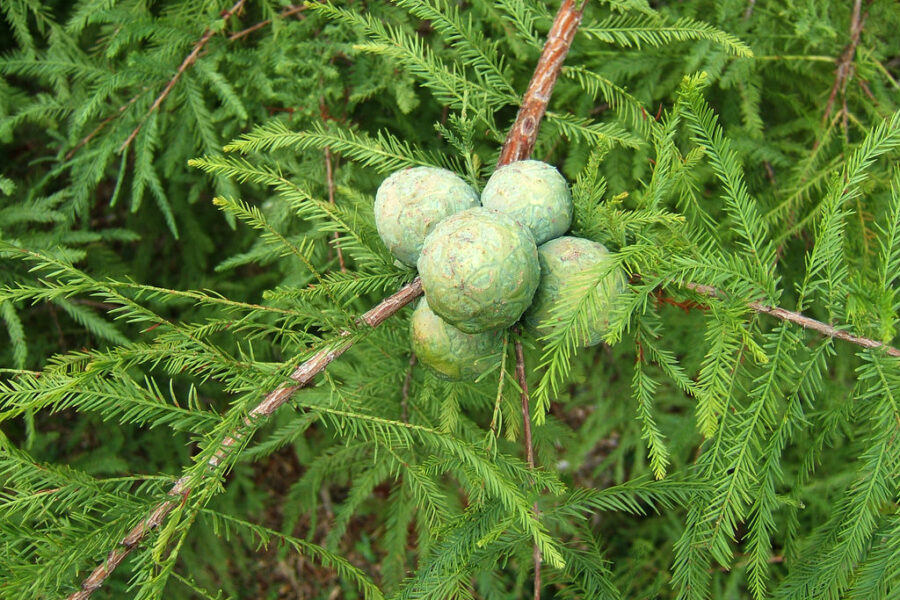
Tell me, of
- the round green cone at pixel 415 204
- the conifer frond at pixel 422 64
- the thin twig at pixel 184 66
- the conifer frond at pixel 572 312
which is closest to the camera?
the conifer frond at pixel 572 312

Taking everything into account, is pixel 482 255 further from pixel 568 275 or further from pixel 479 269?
pixel 568 275

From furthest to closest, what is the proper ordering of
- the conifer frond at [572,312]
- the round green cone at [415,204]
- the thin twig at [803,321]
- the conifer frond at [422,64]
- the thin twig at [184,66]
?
the thin twig at [184,66]
the conifer frond at [422,64]
the round green cone at [415,204]
the thin twig at [803,321]
the conifer frond at [572,312]

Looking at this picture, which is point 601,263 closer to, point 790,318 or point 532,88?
point 790,318

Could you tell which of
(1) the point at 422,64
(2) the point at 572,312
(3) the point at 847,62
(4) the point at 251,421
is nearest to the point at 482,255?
(2) the point at 572,312

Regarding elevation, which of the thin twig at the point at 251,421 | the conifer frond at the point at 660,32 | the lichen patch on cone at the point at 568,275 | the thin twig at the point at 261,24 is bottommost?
the thin twig at the point at 251,421

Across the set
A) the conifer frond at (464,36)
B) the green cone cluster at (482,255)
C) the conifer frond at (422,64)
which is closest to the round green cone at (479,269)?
the green cone cluster at (482,255)

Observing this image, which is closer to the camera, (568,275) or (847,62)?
(568,275)

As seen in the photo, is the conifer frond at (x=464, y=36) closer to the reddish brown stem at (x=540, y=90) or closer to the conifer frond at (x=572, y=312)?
the reddish brown stem at (x=540, y=90)
